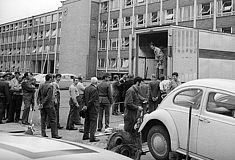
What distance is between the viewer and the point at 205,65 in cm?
1461

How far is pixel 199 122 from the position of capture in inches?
228

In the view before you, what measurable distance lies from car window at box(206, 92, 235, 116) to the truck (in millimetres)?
7745

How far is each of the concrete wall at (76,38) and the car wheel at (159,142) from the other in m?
42.7

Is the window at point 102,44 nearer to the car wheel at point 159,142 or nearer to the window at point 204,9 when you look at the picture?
the window at point 204,9

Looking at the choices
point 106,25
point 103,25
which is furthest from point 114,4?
point 103,25

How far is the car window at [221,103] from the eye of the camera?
5523mm

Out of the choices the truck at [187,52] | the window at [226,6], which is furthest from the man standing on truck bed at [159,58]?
the window at [226,6]

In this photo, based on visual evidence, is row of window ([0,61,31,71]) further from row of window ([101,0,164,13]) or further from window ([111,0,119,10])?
window ([111,0,119,10])

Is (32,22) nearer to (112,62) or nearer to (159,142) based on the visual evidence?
(112,62)

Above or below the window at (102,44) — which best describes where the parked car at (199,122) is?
below

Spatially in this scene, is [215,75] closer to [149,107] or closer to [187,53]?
[187,53]

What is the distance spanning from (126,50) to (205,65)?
31935 millimetres

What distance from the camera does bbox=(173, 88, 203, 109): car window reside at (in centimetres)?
608

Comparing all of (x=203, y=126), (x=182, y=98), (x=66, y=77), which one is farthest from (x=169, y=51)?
(x=66, y=77)
